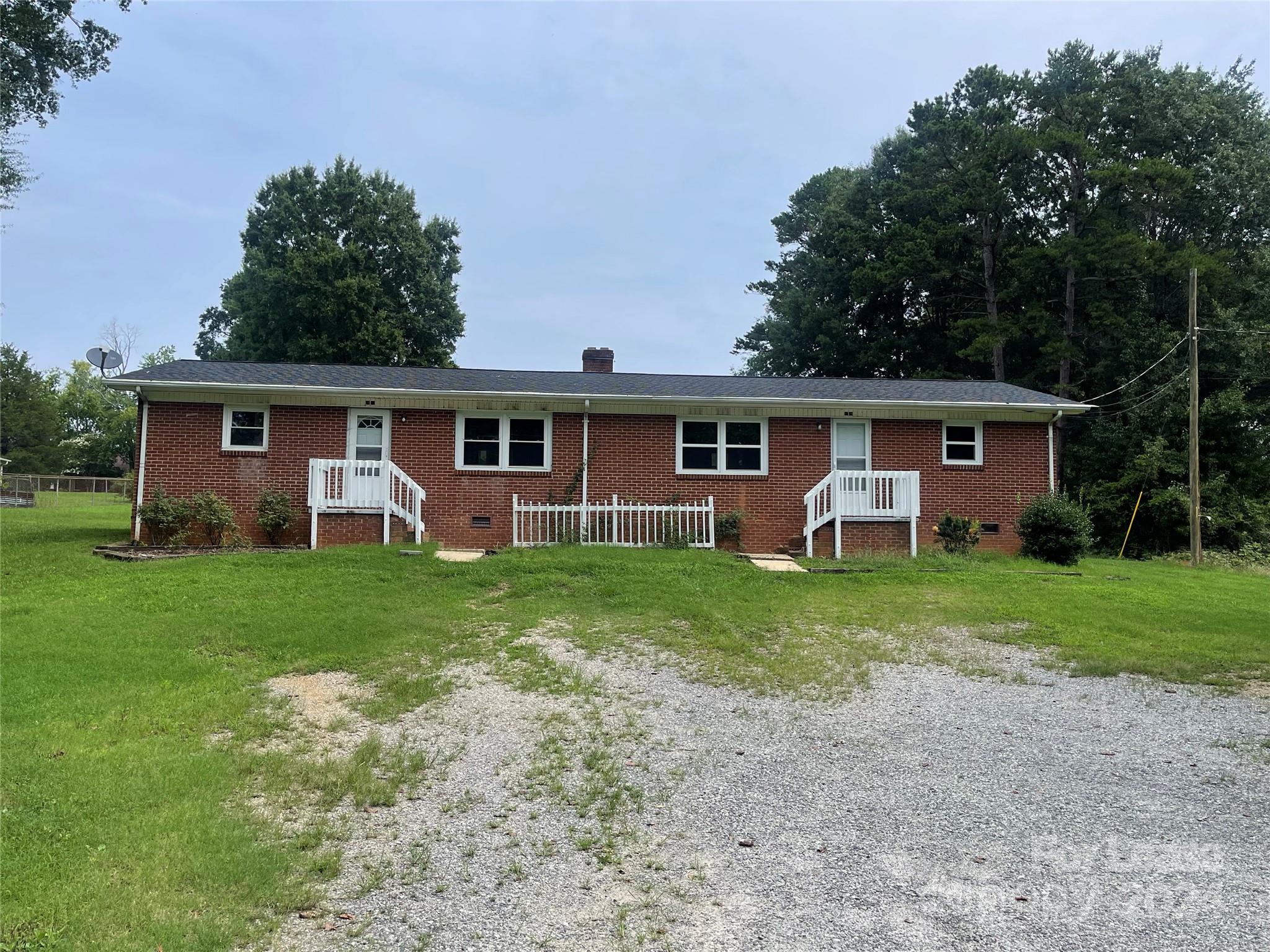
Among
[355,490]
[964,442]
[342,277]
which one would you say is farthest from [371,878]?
[342,277]

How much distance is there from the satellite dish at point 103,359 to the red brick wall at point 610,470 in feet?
6.78

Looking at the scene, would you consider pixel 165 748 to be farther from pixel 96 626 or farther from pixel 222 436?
pixel 222 436

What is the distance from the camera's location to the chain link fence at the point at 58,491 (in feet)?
101

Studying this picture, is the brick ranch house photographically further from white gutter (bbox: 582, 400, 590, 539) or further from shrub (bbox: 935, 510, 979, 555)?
shrub (bbox: 935, 510, 979, 555)

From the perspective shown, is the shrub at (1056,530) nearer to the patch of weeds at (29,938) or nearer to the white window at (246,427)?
the white window at (246,427)

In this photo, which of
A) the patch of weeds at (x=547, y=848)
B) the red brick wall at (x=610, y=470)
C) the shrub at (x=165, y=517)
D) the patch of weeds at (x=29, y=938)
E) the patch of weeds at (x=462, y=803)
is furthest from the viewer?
the red brick wall at (x=610, y=470)

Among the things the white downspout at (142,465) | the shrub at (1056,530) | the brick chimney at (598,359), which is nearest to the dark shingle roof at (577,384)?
the white downspout at (142,465)

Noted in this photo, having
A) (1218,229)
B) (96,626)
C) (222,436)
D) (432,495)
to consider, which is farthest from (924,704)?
(1218,229)

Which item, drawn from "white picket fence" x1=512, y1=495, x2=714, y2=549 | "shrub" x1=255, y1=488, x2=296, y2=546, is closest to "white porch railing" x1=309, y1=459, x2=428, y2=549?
"shrub" x1=255, y1=488, x2=296, y2=546

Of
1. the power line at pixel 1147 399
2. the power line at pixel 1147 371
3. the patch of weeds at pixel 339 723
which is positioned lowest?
the patch of weeds at pixel 339 723

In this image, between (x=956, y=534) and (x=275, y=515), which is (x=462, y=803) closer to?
(x=275, y=515)

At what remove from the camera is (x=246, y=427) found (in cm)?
1484

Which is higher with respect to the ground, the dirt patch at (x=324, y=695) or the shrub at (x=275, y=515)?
the shrub at (x=275, y=515)

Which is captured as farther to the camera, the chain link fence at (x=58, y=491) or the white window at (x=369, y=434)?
the chain link fence at (x=58, y=491)
